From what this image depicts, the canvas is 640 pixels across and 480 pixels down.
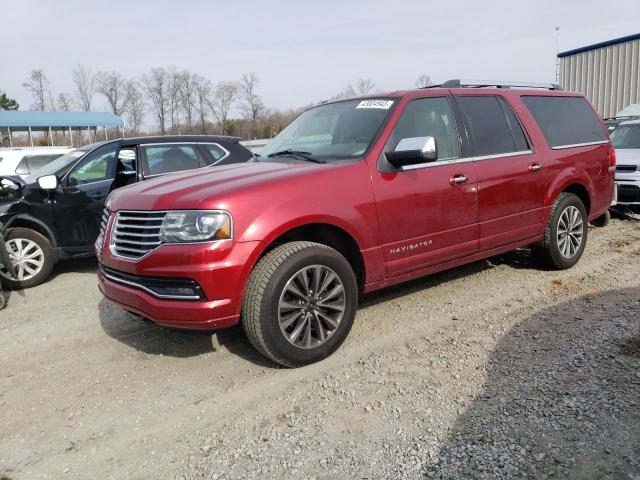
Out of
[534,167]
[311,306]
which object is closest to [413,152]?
[311,306]

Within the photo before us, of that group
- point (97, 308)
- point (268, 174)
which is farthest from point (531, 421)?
point (97, 308)

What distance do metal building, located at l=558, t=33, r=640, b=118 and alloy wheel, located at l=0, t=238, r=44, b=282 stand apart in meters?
21.5

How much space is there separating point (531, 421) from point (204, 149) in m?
5.38

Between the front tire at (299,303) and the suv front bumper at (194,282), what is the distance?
0.12m

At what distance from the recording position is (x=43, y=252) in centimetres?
607

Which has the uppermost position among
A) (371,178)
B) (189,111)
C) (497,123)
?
(189,111)

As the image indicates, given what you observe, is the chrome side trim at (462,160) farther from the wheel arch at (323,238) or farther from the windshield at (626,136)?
the windshield at (626,136)

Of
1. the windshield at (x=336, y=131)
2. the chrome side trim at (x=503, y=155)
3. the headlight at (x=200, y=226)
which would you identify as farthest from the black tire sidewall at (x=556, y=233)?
the headlight at (x=200, y=226)

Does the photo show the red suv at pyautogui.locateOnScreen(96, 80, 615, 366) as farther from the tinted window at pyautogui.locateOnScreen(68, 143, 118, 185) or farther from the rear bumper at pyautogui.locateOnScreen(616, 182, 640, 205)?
the rear bumper at pyautogui.locateOnScreen(616, 182, 640, 205)

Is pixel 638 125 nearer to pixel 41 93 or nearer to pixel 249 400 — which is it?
pixel 249 400

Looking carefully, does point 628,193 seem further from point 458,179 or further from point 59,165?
point 59,165

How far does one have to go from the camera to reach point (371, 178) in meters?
3.78

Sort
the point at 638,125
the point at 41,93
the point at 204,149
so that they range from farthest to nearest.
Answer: the point at 41,93 → the point at 638,125 → the point at 204,149

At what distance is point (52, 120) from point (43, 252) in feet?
133
